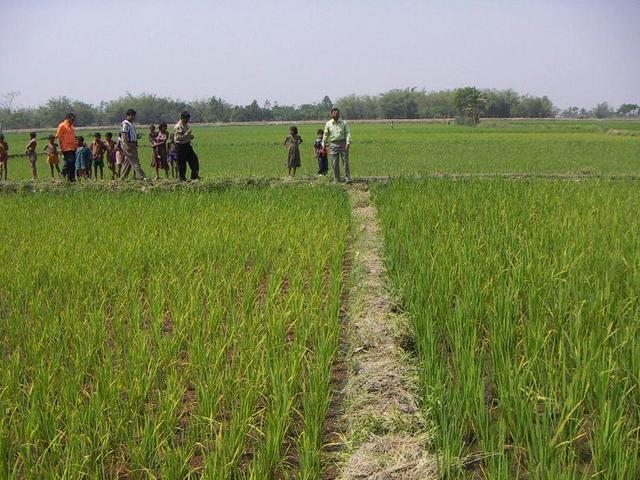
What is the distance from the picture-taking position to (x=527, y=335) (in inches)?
95.4

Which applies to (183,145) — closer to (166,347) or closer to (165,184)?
(165,184)

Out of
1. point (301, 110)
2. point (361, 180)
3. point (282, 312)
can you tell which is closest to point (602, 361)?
point (282, 312)

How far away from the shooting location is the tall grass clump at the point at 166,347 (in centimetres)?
185

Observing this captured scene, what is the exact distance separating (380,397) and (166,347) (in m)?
1.08

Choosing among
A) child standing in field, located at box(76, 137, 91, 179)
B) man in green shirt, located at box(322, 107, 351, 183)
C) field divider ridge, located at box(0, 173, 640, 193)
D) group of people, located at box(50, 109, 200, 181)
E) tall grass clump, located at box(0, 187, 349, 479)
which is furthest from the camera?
child standing in field, located at box(76, 137, 91, 179)

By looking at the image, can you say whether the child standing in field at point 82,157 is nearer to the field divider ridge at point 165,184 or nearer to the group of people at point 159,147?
the group of people at point 159,147

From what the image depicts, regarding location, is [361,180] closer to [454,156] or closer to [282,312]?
[282,312]

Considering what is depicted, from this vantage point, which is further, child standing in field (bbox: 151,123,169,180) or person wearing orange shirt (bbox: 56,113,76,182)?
child standing in field (bbox: 151,123,169,180)

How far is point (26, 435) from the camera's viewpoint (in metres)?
1.88

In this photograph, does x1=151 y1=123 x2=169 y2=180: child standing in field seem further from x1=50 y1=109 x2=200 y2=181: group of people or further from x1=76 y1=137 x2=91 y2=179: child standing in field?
x1=76 y1=137 x2=91 y2=179: child standing in field

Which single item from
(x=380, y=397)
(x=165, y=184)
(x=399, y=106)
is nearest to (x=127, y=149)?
(x=165, y=184)

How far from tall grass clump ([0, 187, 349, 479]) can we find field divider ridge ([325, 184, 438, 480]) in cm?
14

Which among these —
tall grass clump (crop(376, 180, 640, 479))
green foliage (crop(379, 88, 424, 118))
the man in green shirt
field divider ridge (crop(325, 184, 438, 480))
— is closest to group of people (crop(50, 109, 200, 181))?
the man in green shirt

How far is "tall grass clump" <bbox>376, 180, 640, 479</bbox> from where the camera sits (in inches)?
68.1
